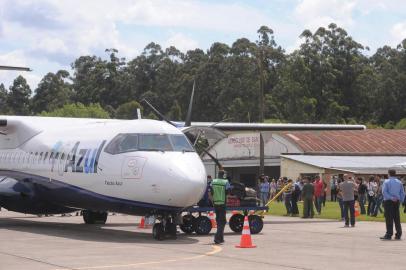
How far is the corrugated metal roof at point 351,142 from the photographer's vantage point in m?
49.7

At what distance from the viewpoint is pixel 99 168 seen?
60.5 feet

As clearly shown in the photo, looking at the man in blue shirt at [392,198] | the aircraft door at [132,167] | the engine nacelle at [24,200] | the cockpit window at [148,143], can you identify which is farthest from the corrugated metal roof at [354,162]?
the aircraft door at [132,167]

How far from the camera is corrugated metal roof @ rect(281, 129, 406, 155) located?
49.7m

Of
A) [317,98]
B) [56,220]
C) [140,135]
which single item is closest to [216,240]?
[140,135]

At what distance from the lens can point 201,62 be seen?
329ft

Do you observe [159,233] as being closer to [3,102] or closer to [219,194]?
[219,194]

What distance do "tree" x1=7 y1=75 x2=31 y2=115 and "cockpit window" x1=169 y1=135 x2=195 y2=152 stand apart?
10302cm

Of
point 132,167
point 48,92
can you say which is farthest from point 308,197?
point 48,92

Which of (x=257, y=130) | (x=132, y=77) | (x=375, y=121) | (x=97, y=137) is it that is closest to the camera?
(x=97, y=137)

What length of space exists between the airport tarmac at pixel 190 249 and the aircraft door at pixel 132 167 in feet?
5.11

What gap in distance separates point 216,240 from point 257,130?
11965 mm

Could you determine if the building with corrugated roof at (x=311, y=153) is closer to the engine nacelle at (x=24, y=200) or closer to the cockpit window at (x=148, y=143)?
the engine nacelle at (x=24, y=200)

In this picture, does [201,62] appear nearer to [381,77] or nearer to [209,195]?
[381,77]

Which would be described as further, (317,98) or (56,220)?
(317,98)
